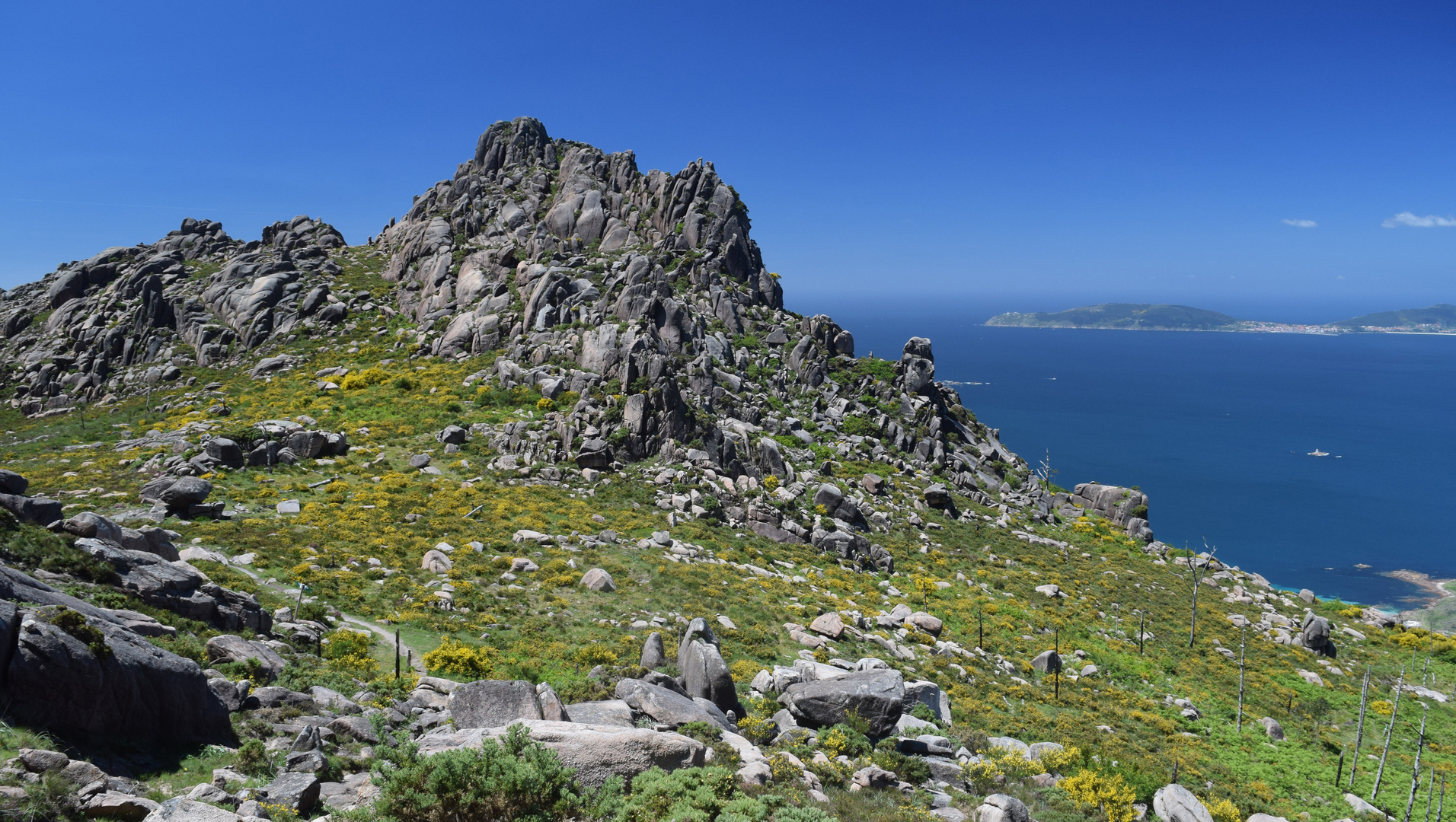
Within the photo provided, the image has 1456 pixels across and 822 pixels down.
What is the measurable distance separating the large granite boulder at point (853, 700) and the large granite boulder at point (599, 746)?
292 inches

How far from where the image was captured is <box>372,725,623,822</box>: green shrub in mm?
11664

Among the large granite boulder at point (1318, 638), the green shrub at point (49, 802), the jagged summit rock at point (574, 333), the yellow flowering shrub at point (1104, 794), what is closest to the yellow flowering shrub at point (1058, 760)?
the yellow flowering shrub at point (1104, 794)

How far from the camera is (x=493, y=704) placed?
16.0 m

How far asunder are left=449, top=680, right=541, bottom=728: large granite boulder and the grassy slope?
3.35 m

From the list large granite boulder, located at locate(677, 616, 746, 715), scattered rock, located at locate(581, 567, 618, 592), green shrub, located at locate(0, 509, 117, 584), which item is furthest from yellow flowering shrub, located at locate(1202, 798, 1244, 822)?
green shrub, located at locate(0, 509, 117, 584)

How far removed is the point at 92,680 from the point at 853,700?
61.8 ft

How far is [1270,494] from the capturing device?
154875mm

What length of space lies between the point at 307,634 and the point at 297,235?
347 feet

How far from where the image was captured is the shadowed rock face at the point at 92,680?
11398 millimetres

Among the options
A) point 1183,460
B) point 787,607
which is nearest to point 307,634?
point 787,607

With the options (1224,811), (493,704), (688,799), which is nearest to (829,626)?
(1224,811)

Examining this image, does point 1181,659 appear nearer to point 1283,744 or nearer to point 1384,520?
point 1283,744

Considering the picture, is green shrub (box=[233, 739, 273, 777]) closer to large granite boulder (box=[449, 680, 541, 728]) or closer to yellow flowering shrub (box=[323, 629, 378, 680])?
large granite boulder (box=[449, 680, 541, 728])

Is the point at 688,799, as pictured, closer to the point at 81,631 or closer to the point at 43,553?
the point at 81,631
